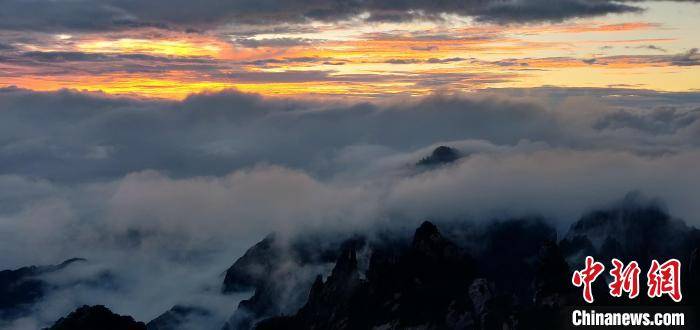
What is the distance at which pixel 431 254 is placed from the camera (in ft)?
618

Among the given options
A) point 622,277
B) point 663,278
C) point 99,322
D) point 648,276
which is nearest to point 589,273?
point 622,277

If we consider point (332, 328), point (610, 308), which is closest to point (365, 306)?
point (332, 328)

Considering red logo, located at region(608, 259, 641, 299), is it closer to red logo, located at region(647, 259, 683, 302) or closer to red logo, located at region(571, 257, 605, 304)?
red logo, located at region(647, 259, 683, 302)

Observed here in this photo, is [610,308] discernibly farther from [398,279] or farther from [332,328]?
[332,328]

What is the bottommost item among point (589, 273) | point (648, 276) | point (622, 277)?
point (648, 276)

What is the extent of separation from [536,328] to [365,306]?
41.2 m

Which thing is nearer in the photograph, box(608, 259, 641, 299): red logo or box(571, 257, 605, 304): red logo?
box(608, 259, 641, 299): red logo

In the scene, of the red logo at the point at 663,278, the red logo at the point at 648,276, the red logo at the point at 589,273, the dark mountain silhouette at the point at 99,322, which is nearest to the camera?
the red logo at the point at 663,278

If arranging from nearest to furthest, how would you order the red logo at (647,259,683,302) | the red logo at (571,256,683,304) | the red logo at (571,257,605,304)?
the red logo at (647,259,683,302)
the red logo at (571,256,683,304)
the red logo at (571,257,605,304)

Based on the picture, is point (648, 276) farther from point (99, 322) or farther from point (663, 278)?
point (99, 322)

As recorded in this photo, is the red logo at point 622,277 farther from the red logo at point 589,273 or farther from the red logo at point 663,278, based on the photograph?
the red logo at point 589,273

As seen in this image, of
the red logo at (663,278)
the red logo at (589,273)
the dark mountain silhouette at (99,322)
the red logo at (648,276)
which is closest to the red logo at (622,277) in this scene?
the red logo at (648,276)

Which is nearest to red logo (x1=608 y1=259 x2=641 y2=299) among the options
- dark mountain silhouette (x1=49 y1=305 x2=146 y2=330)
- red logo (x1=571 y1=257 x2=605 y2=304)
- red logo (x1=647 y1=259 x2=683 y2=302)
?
red logo (x1=647 y1=259 x2=683 y2=302)

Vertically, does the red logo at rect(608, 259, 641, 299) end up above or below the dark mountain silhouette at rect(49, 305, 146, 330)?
above
